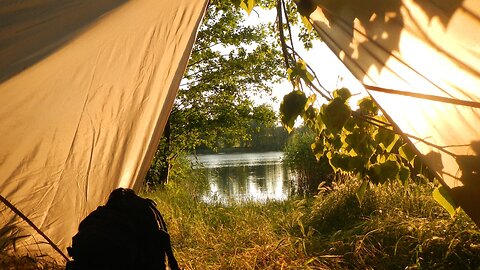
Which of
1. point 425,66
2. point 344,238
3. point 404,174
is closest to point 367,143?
point 404,174

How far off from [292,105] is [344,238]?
3.23m

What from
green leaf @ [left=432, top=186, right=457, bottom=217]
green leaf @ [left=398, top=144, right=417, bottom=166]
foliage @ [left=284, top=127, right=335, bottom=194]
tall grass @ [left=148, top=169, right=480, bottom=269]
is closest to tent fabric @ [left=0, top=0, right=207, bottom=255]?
green leaf @ [left=398, top=144, right=417, bottom=166]

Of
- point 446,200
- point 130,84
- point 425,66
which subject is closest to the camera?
point 425,66

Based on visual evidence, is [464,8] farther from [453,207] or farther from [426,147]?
[453,207]

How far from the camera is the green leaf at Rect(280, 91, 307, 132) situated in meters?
1.47

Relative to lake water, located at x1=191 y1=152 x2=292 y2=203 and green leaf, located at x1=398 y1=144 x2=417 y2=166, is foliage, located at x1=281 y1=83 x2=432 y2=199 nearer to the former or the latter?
green leaf, located at x1=398 y1=144 x2=417 y2=166

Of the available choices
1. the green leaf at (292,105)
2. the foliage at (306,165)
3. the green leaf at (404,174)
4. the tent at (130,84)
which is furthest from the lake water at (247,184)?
the green leaf at (292,105)

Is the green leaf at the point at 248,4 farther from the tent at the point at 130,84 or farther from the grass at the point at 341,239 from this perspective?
the grass at the point at 341,239

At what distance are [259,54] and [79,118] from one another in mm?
10083

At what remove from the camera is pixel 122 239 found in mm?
1510

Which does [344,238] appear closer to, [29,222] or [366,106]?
[366,106]

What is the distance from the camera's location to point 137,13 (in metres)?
1.85

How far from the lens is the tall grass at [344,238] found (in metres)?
3.67

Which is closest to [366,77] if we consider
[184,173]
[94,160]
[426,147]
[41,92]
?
[426,147]
